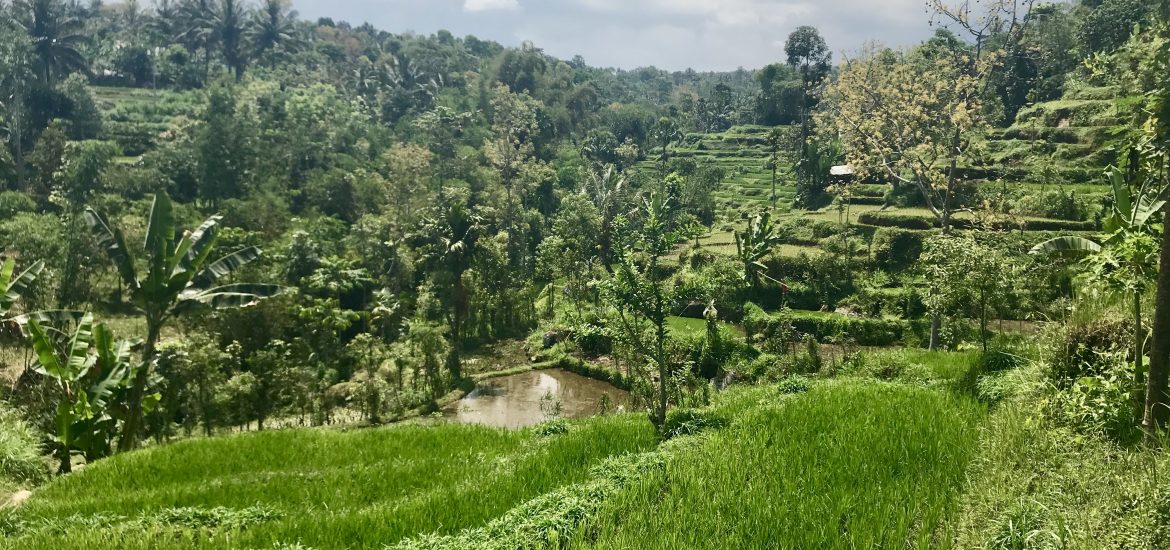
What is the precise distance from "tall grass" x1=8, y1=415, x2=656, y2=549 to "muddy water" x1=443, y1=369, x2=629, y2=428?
9844mm

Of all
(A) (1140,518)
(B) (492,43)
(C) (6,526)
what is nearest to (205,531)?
(C) (6,526)

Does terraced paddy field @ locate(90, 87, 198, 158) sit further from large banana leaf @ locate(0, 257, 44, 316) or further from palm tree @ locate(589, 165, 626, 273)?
large banana leaf @ locate(0, 257, 44, 316)

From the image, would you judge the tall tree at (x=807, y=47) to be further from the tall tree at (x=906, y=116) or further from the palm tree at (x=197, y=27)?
the palm tree at (x=197, y=27)

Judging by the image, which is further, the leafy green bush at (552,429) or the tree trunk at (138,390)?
the tree trunk at (138,390)

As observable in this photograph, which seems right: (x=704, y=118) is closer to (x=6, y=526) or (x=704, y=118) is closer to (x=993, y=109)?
(x=993, y=109)

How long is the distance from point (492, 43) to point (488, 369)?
396ft

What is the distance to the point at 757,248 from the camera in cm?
2812

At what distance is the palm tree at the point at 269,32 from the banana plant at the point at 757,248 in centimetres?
6680

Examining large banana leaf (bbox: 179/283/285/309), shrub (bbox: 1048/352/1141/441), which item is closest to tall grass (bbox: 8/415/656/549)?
large banana leaf (bbox: 179/283/285/309)

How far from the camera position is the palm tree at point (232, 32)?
69.4m

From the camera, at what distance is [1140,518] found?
3.92m

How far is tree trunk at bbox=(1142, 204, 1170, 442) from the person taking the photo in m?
4.97

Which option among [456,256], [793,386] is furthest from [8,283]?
[456,256]

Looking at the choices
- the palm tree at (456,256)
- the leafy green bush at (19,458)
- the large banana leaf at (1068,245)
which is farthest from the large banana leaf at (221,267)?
the palm tree at (456,256)
